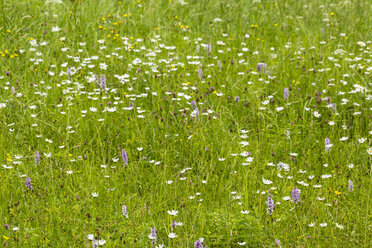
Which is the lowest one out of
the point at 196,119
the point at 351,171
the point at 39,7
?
the point at 351,171

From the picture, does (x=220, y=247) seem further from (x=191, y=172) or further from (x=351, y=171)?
(x=351, y=171)

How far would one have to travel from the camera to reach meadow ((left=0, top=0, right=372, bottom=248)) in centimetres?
288

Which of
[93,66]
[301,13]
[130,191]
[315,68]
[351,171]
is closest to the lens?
[130,191]

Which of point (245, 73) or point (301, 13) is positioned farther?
point (301, 13)

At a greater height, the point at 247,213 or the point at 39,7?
the point at 39,7

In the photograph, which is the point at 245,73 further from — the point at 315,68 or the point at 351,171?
the point at 351,171

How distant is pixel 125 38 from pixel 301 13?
272 centimetres

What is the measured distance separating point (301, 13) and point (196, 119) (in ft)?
11.9

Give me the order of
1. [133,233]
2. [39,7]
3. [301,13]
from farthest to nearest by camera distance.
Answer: [301,13] < [39,7] < [133,233]

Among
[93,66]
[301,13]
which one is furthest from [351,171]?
[301,13]

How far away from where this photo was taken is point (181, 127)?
3.98m

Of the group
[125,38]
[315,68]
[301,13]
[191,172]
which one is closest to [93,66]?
[125,38]

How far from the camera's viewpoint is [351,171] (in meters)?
3.63

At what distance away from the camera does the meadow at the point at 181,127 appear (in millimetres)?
2879
